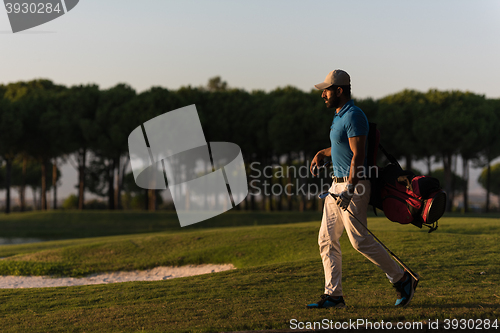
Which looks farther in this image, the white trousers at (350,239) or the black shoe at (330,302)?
the black shoe at (330,302)

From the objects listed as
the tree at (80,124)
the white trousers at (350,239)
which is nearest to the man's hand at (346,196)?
the white trousers at (350,239)

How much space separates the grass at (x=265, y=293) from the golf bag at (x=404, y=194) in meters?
1.11

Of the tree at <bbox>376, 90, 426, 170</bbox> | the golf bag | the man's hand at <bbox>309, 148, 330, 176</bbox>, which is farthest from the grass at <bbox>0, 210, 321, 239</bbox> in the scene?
the golf bag

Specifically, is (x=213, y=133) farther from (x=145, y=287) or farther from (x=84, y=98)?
(x=145, y=287)

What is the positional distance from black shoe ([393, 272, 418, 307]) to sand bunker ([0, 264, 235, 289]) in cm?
743

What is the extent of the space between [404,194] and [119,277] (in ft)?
31.3

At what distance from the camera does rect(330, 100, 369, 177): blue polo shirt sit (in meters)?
5.58

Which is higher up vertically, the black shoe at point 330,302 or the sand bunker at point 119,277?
Result: the black shoe at point 330,302

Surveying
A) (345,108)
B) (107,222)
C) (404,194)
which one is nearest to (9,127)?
(107,222)

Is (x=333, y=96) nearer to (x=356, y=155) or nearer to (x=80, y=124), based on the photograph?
(x=356, y=155)

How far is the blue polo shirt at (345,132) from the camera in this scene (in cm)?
558

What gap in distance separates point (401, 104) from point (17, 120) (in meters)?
36.9

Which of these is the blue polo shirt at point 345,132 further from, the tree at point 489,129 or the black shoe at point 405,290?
the tree at point 489,129

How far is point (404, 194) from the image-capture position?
5715 millimetres
